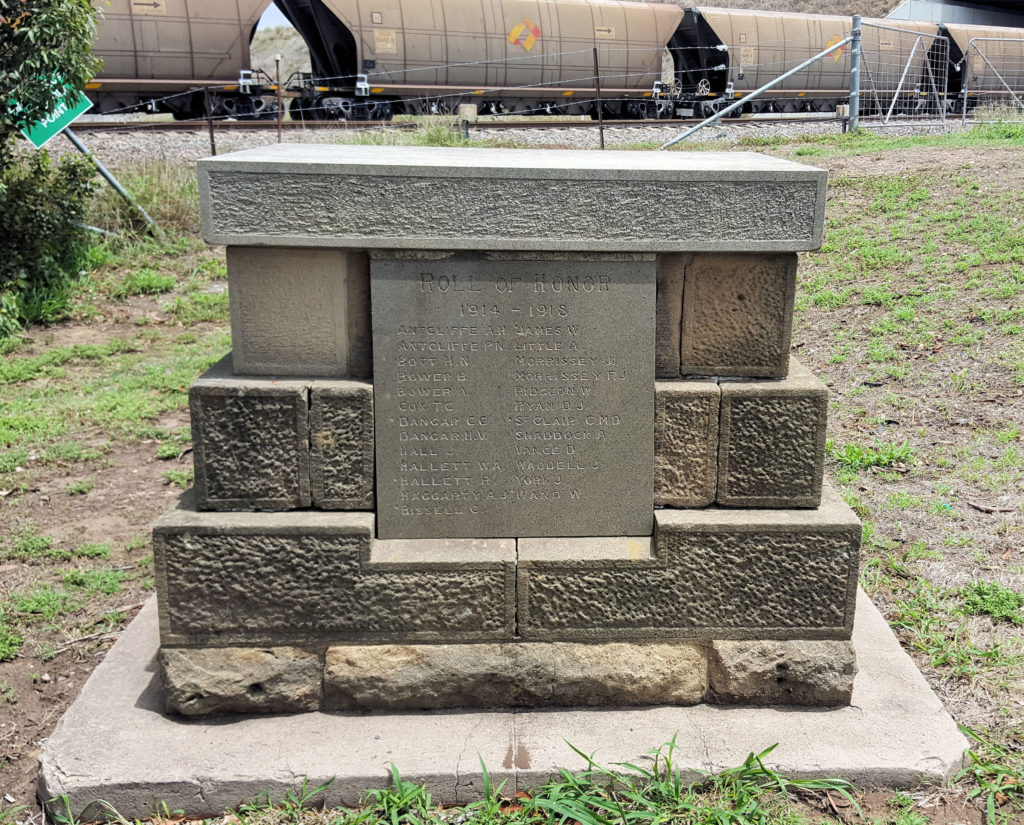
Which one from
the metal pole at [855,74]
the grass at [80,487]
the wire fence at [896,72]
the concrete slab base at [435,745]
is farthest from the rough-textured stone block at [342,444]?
the wire fence at [896,72]

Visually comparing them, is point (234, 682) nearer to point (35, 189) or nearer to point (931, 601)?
point (931, 601)

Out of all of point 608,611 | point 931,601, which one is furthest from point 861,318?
point 608,611

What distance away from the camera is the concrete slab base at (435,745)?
102 inches

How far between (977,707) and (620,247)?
1.91 meters

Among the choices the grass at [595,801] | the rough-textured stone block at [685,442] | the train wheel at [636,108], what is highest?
the train wheel at [636,108]

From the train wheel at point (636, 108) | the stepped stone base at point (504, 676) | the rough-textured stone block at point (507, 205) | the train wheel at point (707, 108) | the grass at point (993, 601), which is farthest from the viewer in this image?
the train wheel at point (707, 108)

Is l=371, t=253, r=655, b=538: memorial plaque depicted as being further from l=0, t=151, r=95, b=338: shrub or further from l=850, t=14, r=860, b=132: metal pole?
l=850, t=14, r=860, b=132: metal pole

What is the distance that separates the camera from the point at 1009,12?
40156 millimetres

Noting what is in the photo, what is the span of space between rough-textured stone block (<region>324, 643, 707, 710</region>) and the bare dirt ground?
0.59 metres

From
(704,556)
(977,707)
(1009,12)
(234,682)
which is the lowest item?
(977,707)

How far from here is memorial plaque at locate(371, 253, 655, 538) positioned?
278 cm

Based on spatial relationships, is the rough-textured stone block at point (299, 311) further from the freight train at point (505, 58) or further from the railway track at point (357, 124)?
the freight train at point (505, 58)

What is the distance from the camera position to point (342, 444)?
9.25ft

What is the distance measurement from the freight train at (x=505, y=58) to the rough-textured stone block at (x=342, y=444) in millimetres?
13325
